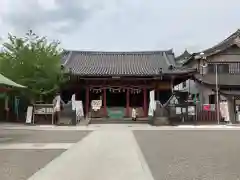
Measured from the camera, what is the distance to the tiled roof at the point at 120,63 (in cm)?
3325

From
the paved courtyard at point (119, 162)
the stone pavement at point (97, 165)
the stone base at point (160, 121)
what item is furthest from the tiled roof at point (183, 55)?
the stone pavement at point (97, 165)

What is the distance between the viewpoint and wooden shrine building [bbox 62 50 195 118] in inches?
1273

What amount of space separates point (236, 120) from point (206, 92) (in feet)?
20.3

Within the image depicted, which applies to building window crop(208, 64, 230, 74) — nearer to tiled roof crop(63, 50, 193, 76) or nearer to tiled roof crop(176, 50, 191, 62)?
tiled roof crop(63, 50, 193, 76)

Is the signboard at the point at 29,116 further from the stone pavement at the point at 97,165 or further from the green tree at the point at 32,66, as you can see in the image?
the stone pavement at the point at 97,165

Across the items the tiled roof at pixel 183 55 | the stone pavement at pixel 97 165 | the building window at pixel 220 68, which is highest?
the tiled roof at pixel 183 55

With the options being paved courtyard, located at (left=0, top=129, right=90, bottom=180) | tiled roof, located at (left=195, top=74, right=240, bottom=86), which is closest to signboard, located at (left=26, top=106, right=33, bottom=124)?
paved courtyard, located at (left=0, top=129, right=90, bottom=180)

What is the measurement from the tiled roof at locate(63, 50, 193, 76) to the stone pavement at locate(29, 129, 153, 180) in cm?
2043

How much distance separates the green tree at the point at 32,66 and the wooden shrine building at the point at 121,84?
253cm

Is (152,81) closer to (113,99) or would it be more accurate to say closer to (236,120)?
(113,99)

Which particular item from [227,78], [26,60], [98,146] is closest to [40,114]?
[26,60]

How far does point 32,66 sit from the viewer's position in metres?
29.1

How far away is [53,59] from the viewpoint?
1175 inches

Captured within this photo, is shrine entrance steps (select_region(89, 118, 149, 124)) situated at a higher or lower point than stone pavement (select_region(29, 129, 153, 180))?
higher
